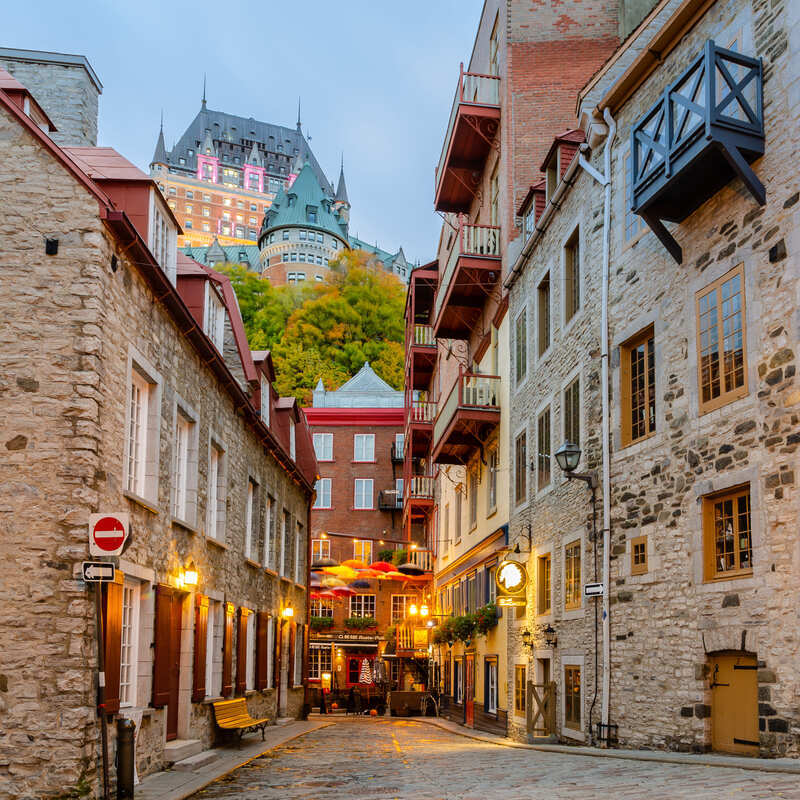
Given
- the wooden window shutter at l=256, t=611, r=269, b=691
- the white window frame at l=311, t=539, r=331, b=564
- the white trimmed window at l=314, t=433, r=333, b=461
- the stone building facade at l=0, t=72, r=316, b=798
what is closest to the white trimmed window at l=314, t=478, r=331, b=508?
the white trimmed window at l=314, t=433, r=333, b=461

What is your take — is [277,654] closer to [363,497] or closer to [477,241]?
[477,241]

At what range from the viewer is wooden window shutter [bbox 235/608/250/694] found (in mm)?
19531

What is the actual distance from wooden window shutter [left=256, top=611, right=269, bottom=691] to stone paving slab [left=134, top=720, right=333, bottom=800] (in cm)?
141

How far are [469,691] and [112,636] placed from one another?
1692cm

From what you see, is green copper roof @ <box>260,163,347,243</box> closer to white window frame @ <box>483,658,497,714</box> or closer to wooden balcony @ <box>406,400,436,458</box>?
wooden balcony @ <box>406,400,436,458</box>

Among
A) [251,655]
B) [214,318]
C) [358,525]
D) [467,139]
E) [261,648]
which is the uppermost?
[467,139]

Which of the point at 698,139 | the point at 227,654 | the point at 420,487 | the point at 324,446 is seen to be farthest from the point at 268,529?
the point at 324,446

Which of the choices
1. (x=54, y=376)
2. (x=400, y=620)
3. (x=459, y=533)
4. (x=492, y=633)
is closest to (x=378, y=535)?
(x=400, y=620)

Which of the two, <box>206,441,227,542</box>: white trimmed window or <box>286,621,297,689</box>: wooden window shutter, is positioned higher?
<box>206,441,227,542</box>: white trimmed window

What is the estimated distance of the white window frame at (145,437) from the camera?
41.8ft

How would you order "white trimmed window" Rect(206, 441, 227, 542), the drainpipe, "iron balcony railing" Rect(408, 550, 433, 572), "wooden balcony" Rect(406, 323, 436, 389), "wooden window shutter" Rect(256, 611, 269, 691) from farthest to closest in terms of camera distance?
"iron balcony railing" Rect(408, 550, 433, 572) < "wooden balcony" Rect(406, 323, 436, 389) < "wooden window shutter" Rect(256, 611, 269, 691) < "white trimmed window" Rect(206, 441, 227, 542) < the drainpipe

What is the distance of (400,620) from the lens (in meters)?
46.8

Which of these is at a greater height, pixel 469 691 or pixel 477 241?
pixel 477 241

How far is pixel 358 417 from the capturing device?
50125 mm
